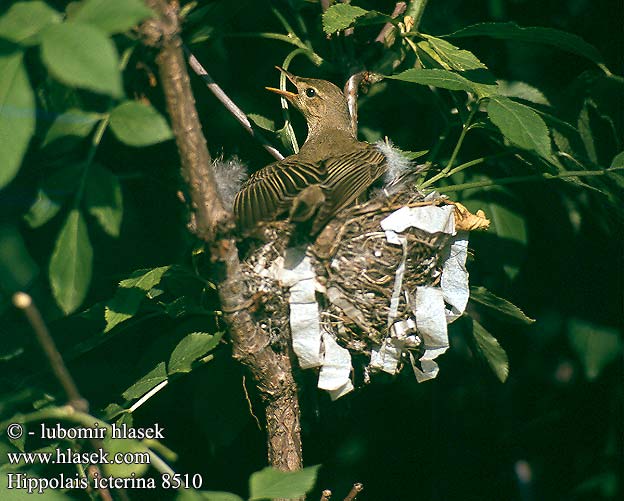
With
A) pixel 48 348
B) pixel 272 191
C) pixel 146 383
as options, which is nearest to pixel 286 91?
pixel 272 191

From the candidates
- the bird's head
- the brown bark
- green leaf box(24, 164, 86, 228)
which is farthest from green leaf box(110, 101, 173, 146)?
the bird's head

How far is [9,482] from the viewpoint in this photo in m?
1.46

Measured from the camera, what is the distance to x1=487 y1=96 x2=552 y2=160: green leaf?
1.96 m

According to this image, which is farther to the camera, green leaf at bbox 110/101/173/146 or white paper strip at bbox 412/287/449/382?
white paper strip at bbox 412/287/449/382

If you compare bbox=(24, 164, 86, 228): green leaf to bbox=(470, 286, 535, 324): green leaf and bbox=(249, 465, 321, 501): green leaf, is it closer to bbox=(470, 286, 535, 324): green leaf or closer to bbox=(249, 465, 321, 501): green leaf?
bbox=(249, 465, 321, 501): green leaf

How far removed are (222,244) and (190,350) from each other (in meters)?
0.35

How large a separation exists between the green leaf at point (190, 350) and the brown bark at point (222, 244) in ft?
0.22

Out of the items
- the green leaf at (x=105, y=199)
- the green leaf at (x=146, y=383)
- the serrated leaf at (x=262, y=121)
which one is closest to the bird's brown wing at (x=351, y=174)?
the serrated leaf at (x=262, y=121)

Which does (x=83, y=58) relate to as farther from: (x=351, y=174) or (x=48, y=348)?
(x=351, y=174)

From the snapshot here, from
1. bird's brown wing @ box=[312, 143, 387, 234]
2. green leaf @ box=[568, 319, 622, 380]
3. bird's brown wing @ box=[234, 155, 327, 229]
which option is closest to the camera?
bird's brown wing @ box=[234, 155, 327, 229]

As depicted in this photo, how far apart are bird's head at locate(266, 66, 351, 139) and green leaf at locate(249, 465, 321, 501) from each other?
1.64m

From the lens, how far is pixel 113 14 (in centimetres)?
130

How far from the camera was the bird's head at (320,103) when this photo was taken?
287 centimetres

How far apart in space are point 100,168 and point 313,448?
164 cm
